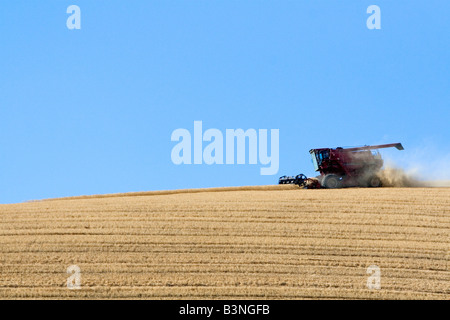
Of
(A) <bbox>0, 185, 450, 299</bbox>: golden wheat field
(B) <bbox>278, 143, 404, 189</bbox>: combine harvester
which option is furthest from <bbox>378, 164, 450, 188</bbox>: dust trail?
(A) <bbox>0, 185, 450, 299</bbox>: golden wheat field

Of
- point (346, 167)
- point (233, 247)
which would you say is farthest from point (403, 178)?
point (233, 247)

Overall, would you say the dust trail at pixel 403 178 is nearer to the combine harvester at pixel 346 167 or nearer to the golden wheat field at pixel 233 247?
the combine harvester at pixel 346 167

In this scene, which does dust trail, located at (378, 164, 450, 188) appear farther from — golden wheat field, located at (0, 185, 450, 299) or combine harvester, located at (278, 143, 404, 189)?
golden wheat field, located at (0, 185, 450, 299)

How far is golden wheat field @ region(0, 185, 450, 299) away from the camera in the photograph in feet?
55.6

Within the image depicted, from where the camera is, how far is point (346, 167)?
30.8 meters

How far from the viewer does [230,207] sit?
24406 mm

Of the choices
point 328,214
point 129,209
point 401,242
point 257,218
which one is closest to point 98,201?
point 129,209

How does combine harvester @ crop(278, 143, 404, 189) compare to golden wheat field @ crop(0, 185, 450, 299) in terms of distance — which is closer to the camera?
golden wheat field @ crop(0, 185, 450, 299)

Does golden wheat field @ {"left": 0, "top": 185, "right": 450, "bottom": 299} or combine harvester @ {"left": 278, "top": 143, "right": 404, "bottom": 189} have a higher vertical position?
combine harvester @ {"left": 278, "top": 143, "right": 404, "bottom": 189}

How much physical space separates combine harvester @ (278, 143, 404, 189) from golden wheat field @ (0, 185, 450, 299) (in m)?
4.07

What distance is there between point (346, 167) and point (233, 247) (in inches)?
495

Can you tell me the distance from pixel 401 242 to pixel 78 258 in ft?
32.4
